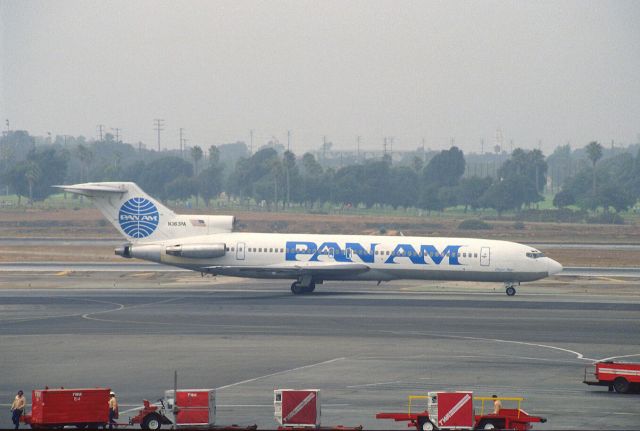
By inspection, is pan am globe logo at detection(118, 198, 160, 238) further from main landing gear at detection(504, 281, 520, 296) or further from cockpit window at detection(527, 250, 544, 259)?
cockpit window at detection(527, 250, 544, 259)

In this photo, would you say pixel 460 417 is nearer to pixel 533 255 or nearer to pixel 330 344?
pixel 330 344

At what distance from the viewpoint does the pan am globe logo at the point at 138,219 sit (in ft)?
248

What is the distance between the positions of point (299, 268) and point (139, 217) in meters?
12.5

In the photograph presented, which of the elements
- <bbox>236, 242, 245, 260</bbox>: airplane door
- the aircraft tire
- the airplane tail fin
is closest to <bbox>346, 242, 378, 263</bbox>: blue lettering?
the aircraft tire

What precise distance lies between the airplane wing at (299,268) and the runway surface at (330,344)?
70.3 inches

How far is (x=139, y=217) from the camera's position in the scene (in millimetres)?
75562

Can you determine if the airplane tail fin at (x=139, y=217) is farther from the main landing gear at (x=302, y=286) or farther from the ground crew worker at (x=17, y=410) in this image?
the ground crew worker at (x=17, y=410)

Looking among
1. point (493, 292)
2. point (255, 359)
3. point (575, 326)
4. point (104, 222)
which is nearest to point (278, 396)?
point (255, 359)

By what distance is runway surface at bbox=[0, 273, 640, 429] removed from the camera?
37.7 m

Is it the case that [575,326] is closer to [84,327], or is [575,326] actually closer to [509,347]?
[509,347]

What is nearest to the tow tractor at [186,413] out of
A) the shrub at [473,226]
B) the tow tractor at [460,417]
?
the tow tractor at [460,417]

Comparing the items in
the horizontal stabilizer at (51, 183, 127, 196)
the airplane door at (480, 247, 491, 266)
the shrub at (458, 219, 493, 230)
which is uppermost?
the horizontal stabilizer at (51, 183, 127, 196)

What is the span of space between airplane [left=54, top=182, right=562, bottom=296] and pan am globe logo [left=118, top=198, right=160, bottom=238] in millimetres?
1081

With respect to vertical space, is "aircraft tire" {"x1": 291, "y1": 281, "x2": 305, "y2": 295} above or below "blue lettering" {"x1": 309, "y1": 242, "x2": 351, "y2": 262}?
below
